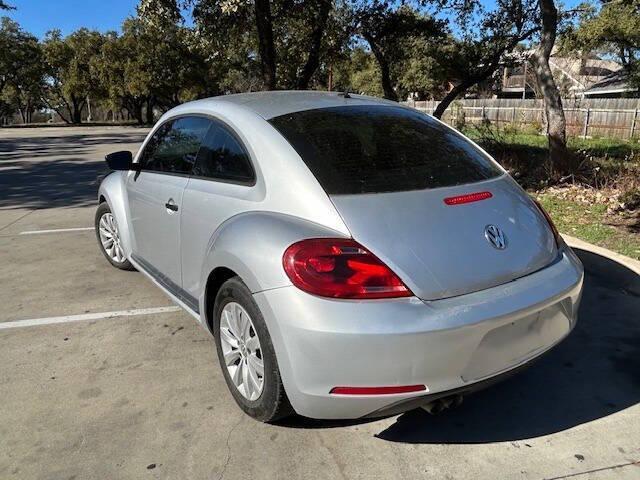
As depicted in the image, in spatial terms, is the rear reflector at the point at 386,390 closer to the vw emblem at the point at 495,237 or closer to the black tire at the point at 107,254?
the vw emblem at the point at 495,237

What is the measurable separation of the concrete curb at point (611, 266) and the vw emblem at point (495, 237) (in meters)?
2.51

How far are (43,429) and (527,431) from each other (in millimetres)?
2394

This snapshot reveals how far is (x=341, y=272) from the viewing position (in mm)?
2309

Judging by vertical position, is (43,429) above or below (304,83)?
below

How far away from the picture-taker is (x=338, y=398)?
2.31m

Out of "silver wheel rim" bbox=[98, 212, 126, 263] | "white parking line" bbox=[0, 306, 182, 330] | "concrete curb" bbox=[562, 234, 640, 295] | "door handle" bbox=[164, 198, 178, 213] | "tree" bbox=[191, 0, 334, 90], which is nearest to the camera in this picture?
"door handle" bbox=[164, 198, 178, 213]

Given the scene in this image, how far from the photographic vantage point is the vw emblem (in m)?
2.55

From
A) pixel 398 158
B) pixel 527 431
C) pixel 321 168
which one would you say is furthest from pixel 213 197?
pixel 527 431

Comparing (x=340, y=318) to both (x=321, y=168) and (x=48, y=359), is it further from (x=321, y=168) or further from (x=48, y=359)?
(x=48, y=359)

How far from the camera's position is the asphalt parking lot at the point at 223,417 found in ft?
8.20

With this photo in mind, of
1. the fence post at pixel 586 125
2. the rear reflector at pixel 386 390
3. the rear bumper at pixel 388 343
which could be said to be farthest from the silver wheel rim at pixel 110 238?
the fence post at pixel 586 125

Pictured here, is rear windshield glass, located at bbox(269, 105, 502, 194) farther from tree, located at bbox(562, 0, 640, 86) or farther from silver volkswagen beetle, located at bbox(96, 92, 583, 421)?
tree, located at bbox(562, 0, 640, 86)

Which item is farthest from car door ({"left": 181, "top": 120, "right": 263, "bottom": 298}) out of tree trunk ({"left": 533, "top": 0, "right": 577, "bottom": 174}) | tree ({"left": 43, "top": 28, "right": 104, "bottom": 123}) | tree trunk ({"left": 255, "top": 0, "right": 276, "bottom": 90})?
tree ({"left": 43, "top": 28, "right": 104, "bottom": 123})

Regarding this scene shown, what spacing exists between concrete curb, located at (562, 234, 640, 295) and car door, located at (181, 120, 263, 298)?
3.36m
